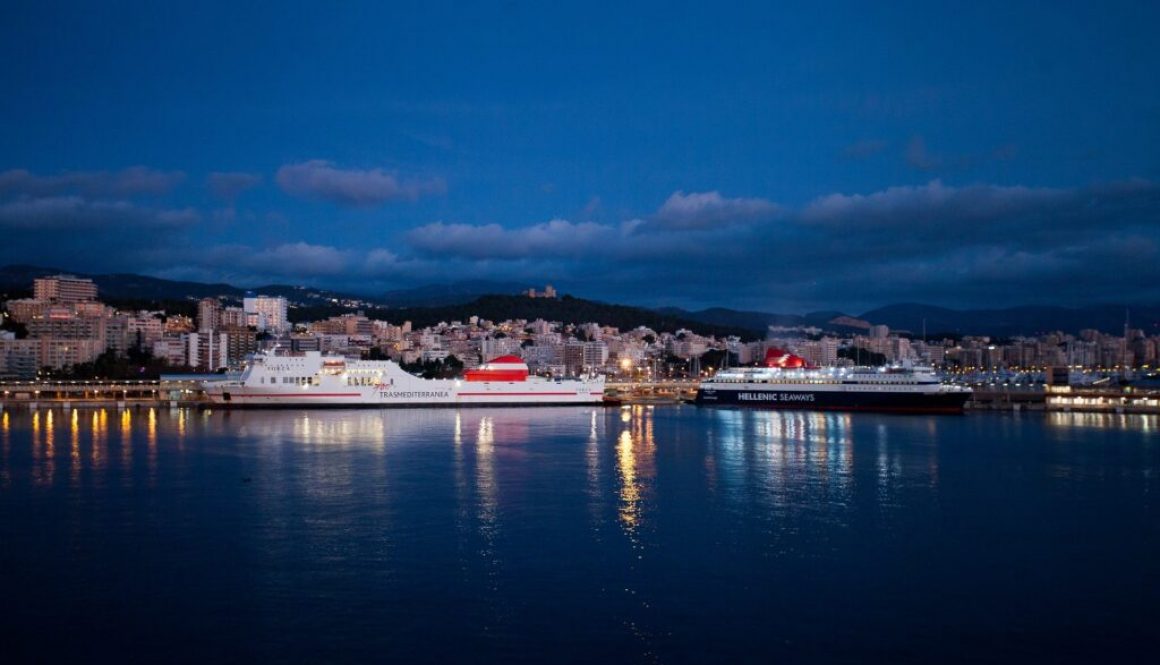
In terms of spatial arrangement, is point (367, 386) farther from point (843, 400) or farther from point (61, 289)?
point (61, 289)

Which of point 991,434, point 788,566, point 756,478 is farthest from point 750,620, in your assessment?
point 991,434

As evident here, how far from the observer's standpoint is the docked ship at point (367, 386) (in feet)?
141

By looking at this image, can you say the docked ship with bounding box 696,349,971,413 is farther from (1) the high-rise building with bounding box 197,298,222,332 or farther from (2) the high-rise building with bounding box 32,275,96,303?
(2) the high-rise building with bounding box 32,275,96,303

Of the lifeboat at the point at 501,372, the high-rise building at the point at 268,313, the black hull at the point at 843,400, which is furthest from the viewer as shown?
the high-rise building at the point at 268,313

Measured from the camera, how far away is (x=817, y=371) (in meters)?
50.2

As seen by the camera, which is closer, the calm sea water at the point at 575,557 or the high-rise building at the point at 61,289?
the calm sea water at the point at 575,557

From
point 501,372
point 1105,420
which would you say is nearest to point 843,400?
point 1105,420

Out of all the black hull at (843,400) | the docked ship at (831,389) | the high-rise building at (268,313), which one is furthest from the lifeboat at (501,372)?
the high-rise building at (268,313)

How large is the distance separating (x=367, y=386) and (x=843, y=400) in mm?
23305

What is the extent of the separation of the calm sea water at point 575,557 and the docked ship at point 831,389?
21.2 meters

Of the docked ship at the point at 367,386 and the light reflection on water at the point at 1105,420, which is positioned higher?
the docked ship at the point at 367,386

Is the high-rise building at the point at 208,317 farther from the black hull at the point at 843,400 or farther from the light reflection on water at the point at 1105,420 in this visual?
the light reflection on water at the point at 1105,420

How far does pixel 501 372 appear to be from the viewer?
4784 centimetres

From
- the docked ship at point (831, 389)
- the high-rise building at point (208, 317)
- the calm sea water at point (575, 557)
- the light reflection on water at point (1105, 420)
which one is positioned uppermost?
the high-rise building at point (208, 317)
